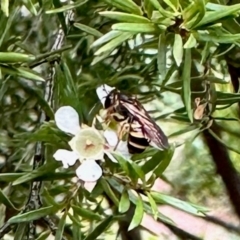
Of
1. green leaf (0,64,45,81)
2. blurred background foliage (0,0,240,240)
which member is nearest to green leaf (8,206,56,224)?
blurred background foliage (0,0,240,240)

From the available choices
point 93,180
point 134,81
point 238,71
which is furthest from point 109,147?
point 238,71

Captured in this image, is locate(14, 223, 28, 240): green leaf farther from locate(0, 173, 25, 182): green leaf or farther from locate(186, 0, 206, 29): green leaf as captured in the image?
locate(186, 0, 206, 29): green leaf

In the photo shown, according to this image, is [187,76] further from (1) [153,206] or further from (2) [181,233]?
(2) [181,233]

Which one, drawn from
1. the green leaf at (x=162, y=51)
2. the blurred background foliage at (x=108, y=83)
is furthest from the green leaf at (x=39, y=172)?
the green leaf at (x=162, y=51)

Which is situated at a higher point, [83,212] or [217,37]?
[217,37]

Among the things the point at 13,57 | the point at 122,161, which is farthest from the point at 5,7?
the point at 122,161

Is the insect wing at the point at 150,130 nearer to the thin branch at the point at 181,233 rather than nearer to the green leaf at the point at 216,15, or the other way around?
the green leaf at the point at 216,15
